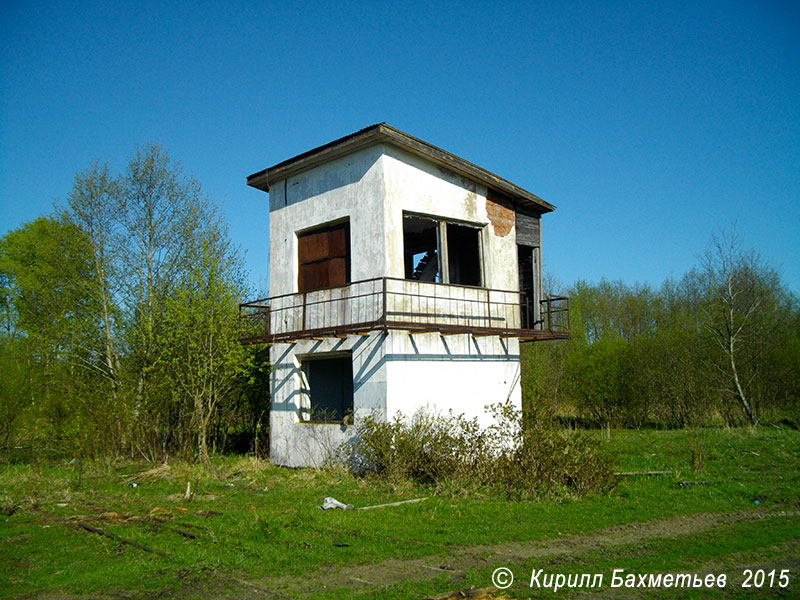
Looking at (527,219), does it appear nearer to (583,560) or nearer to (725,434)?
(725,434)

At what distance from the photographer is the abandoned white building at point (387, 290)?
13633mm

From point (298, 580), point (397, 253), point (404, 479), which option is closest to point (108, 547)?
point (298, 580)

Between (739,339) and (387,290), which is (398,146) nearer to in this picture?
A: (387,290)

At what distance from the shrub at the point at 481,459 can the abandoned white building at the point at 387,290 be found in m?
0.85

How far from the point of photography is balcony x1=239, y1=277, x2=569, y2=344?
1362cm

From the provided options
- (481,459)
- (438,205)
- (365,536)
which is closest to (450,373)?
(481,459)

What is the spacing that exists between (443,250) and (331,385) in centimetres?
479

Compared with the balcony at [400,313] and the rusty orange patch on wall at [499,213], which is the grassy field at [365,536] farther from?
the rusty orange patch on wall at [499,213]

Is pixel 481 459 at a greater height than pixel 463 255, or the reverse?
pixel 463 255

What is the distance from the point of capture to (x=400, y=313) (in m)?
13.2

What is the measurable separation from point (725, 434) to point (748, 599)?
52.7ft

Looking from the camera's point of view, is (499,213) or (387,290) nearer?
(387,290)

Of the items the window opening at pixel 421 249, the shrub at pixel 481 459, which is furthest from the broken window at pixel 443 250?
the shrub at pixel 481 459

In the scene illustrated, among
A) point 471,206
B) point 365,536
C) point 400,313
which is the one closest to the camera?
point 365,536
